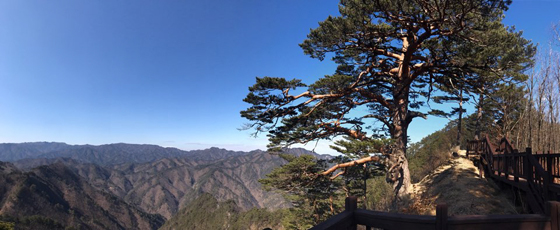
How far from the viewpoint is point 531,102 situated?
11.0 meters

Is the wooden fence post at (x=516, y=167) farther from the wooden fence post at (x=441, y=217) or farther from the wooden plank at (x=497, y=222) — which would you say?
the wooden fence post at (x=441, y=217)

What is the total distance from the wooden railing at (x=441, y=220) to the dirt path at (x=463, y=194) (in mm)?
5307

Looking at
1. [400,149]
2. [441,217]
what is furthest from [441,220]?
A: [400,149]

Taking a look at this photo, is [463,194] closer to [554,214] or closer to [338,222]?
[554,214]

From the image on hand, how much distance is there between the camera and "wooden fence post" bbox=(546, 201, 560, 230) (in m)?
2.62

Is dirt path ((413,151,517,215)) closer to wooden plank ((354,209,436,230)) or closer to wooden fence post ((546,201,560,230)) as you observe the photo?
wooden fence post ((546,201,560,230))

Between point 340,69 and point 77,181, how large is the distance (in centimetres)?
22789

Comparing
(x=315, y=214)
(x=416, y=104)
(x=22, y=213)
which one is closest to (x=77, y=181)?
(x=22, y=213)

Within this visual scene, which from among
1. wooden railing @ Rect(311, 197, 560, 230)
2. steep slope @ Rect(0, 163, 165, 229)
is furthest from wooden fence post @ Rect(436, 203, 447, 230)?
steep slope @ Rect(0, 163, 165, 229)

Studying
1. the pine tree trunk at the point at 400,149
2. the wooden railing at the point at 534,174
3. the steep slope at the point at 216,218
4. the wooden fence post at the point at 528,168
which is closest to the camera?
the wooden railing at the point at 534,174

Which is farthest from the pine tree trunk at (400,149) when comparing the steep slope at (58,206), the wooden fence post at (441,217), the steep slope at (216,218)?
the steep slope at (58,206)

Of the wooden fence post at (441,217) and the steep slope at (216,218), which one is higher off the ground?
the wooden fence post at (441,217)

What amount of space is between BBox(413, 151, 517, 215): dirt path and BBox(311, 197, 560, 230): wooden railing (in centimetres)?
531

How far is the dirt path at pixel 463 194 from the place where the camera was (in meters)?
7.32
